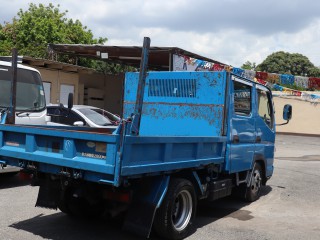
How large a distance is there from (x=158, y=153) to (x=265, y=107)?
3957 mm

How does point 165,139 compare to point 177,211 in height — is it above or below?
above

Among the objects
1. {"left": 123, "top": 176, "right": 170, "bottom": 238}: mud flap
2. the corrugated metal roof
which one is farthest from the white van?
the corrugated metal roof

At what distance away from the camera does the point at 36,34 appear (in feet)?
91.1

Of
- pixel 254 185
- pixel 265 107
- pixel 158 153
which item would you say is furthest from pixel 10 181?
pixel 265 107

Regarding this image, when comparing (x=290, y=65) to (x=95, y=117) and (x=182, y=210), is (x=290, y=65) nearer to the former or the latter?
(x=95, y=117)

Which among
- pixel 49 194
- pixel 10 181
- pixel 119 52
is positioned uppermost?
pixel 119 52

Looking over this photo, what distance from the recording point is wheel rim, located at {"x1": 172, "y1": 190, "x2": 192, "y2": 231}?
5.39 m

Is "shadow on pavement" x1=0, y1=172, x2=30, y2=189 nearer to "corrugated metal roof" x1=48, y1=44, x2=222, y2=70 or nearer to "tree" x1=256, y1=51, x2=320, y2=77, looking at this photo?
"corrugated metal roof" x1=48, y1=44, x2=222, y2=70

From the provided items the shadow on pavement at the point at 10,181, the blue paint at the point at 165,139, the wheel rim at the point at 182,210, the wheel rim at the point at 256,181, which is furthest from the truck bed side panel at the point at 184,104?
the shadow on pavement at the point at 10,181

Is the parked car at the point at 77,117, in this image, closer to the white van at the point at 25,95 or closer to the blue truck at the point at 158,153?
the white van at the point at 25,95

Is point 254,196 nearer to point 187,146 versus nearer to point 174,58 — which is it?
point 187,146

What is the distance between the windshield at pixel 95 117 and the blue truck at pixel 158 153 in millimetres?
5286

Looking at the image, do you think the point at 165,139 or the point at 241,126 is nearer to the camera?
the point at 165,139

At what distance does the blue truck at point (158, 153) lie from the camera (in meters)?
4.48
